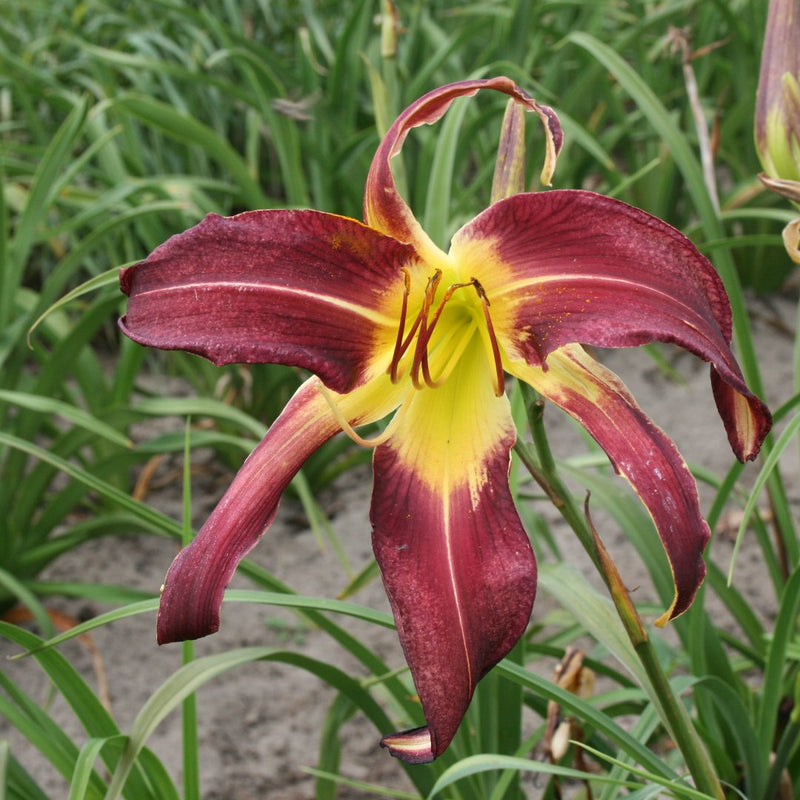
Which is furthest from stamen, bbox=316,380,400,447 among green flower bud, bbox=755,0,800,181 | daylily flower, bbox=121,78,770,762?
green flower bud, bbox=755,0,800,181

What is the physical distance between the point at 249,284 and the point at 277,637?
1.43 m

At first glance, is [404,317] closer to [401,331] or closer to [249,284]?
[401,331]

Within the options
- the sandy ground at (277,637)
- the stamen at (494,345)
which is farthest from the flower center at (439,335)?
the sandy ground at (277,637)

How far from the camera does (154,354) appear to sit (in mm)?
3000

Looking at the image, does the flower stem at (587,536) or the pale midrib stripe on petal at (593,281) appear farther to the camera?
the flower stem at (587,536)

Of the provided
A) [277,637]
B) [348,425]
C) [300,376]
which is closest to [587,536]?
[348,425]

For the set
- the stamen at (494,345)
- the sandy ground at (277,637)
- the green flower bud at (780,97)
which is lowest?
the sandy ground at (277,637)

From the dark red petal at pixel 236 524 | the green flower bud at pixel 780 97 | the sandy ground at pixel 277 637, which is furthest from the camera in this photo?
the sandy ground at pixel 277 637

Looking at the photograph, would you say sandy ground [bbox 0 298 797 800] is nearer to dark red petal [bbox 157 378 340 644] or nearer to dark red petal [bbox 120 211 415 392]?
dark red petal [bbox 157 378 340 644]

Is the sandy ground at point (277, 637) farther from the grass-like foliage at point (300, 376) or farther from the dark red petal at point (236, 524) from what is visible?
the dark red petal at point (236, 524)

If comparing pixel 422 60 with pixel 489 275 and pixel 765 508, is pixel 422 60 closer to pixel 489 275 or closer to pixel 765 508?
pixel 765 508

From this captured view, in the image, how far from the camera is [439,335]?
2.81ft

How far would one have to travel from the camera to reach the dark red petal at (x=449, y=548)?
726 mm

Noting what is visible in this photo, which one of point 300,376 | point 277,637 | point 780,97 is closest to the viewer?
point 780,97
